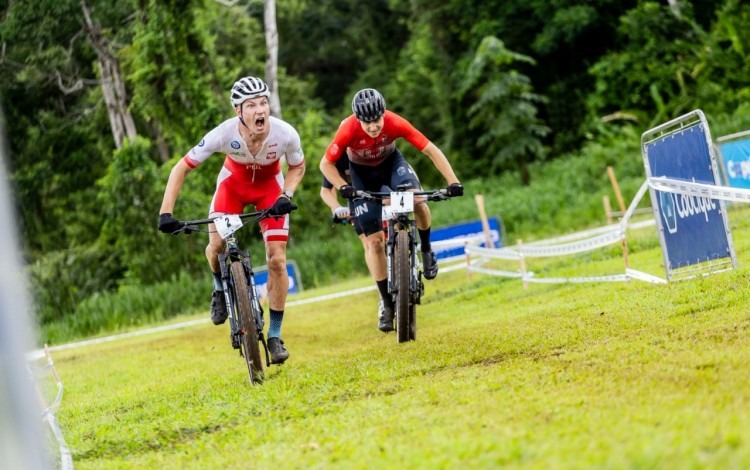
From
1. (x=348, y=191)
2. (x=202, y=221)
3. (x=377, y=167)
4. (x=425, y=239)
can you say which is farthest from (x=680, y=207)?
(x=202, y=221)

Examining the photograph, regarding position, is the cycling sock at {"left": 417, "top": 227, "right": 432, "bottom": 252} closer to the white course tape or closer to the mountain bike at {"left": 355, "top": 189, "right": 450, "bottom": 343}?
the mountain bike at {"left": 355, "top": 189, "right": 450, "bottom": 343}

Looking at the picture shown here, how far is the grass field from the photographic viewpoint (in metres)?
4.95

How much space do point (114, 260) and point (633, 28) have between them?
22.0m

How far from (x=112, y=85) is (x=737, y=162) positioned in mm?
23565

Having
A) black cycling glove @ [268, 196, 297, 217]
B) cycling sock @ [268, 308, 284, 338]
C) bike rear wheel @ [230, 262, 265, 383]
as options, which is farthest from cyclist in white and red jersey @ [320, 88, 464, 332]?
bike rear wheel @ [230, 262, 265, 383]

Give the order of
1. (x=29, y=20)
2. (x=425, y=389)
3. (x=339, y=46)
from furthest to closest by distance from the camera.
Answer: (x=339, y=46) → (x=29, y=20) → (x=425, y=389)

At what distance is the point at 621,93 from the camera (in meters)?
45.9

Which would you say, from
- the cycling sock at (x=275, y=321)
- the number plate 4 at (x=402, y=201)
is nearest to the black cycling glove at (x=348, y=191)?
the number plate 4 at (x=402, y=201)

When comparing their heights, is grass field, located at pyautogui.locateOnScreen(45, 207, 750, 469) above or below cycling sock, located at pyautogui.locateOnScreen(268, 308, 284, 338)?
below

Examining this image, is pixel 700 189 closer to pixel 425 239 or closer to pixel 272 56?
pixel 425 239

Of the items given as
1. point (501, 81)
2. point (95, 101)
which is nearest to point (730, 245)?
point (501, 81)

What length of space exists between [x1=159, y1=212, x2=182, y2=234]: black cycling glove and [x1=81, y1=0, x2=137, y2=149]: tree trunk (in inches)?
1119

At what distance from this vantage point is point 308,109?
3997cm

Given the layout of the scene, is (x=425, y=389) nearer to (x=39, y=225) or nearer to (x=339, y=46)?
(x=39, y=225)
